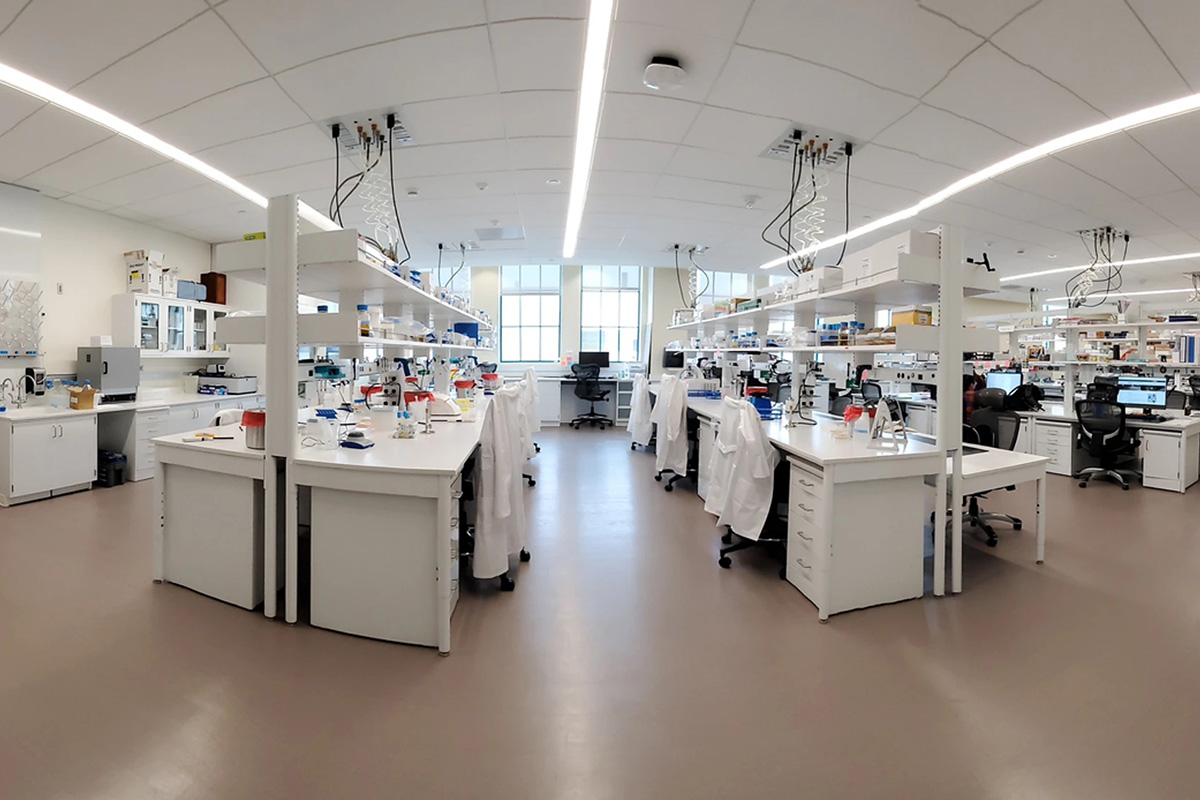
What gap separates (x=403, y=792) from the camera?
4.37 ft

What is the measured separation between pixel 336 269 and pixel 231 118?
1.68 m

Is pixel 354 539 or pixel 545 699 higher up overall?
pixel 354 539

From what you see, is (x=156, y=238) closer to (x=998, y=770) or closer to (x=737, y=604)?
(x=737, y=604)

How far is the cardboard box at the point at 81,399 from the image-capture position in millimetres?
4215

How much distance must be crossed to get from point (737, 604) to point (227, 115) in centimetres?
412

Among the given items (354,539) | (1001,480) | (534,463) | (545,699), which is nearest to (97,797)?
(354,539)

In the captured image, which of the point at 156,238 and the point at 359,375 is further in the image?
the point at 156,238

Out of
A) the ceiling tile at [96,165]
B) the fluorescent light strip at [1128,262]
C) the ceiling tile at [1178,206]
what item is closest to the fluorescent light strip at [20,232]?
the ceiling tile at [96,165]

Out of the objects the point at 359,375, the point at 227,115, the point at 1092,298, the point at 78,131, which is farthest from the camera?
the point at 1092,298

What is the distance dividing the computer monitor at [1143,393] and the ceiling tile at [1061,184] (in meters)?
2.01

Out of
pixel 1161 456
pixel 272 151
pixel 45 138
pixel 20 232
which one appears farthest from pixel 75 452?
pixel 1161 456

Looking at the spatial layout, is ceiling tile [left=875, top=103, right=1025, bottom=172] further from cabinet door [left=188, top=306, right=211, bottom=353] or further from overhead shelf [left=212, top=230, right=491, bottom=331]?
cabinet door [left=188, top=306, right=211, bottom=353]

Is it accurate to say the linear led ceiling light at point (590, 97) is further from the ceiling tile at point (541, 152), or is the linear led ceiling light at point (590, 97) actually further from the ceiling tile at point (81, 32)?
the ceiling tile at point (81, 32)

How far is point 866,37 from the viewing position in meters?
2.34
